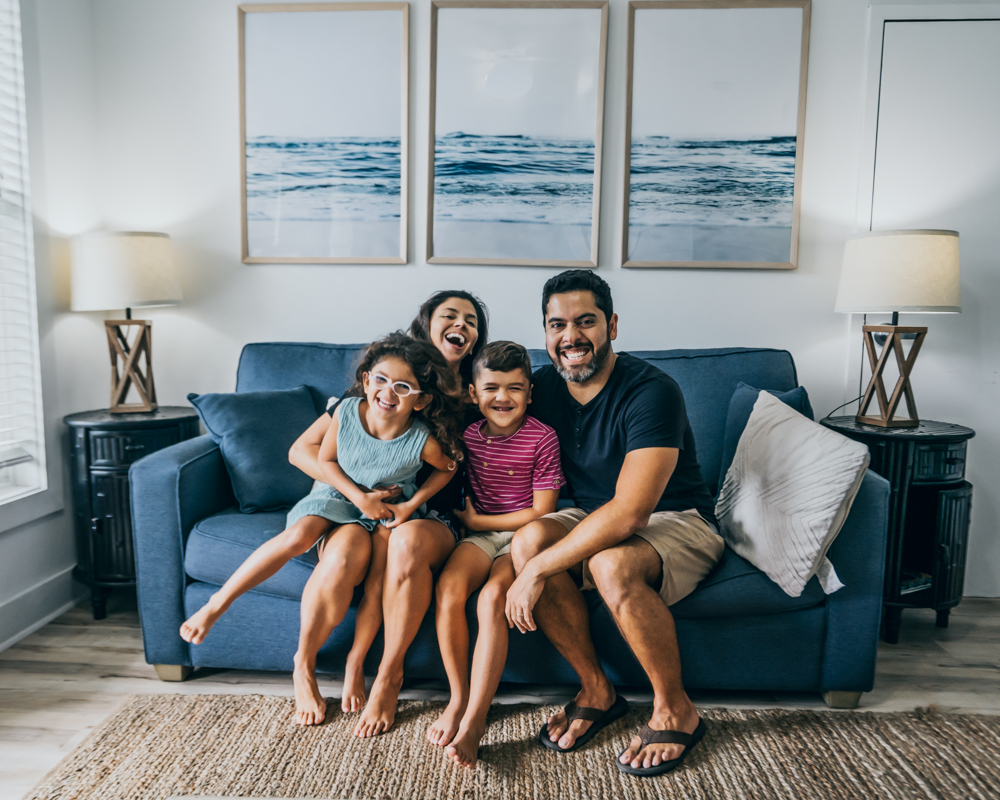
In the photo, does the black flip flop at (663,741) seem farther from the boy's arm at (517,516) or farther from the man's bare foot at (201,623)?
the man's bare foot at (201,623)

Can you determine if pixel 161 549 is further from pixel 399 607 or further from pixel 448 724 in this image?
pixel 448 724

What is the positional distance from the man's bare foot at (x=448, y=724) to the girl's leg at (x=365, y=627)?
0.22 metres

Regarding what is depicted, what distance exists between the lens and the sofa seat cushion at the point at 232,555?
1.74 m

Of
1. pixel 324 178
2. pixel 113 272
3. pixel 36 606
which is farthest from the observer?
pixel 324 178

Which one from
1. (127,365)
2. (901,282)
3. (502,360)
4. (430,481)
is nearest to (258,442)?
(430,481)

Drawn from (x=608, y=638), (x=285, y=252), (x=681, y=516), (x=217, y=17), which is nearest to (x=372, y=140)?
(x=285, y=252)

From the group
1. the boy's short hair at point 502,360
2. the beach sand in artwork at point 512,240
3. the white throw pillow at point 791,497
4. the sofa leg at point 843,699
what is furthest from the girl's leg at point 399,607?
the beach sand in artwork at point 512,240

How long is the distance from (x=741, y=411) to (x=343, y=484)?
123cm

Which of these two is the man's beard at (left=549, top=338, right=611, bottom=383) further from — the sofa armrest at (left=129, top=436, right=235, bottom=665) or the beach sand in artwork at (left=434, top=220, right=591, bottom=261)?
the sofa armrest at (left=129, top=436, right=235, bottom=665)

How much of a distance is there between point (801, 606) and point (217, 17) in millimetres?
2913

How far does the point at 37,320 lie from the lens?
2.30 m

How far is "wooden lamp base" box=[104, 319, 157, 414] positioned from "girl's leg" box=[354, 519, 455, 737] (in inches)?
53.2

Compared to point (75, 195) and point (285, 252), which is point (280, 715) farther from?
point (75, 195)

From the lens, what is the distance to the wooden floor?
5.30ft
